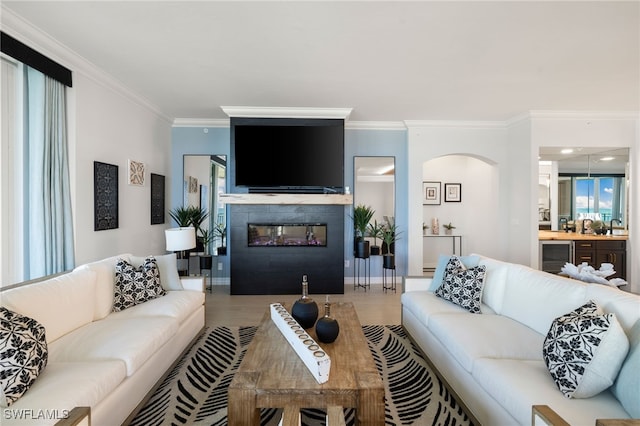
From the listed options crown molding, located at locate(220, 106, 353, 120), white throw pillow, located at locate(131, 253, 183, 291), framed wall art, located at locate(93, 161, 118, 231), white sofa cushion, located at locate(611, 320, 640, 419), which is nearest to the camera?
white sofa cushion, located at locate(611, 320, 640, 419)

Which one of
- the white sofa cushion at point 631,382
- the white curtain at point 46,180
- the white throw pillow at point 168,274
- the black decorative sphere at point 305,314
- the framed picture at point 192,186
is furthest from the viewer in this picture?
the framed picture at point 192,186

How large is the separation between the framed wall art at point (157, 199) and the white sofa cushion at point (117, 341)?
259cm

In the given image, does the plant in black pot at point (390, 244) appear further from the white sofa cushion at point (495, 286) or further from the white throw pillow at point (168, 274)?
the white throw pillow at point (168, 274)

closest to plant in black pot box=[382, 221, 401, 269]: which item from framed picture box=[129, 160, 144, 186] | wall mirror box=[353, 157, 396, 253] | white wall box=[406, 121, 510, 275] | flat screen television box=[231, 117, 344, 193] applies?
white wall box=[406, 121, 510, 275]

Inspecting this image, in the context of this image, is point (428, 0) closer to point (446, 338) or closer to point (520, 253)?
point (446, 338)

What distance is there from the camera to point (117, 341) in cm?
205

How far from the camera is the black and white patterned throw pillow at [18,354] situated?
143 cm

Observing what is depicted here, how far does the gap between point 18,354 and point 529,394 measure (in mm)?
2567

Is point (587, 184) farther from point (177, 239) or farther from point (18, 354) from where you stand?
point (18, 354)

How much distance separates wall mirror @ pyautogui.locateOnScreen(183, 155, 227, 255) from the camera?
17.7 feet

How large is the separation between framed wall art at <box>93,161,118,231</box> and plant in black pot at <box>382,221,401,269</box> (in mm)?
4002

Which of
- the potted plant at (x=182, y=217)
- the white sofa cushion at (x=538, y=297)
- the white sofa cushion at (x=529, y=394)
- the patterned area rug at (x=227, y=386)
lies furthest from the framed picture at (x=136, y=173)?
the white sofa cushion at (x=538, y=297)

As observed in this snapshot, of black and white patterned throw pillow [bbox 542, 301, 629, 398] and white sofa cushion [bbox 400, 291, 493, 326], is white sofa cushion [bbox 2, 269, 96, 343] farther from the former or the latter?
black and white patterned throw pillow [bbox 542, 301, 629, 398]

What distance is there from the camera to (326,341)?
2098 mm
